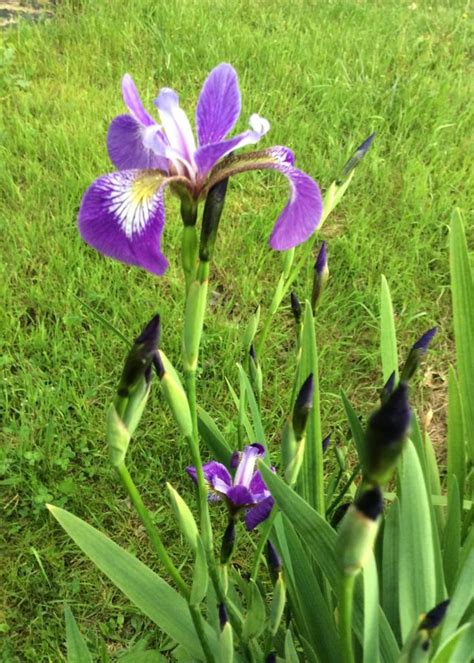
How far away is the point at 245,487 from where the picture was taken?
991mm

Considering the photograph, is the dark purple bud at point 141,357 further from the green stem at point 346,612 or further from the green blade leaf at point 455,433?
the green blade leaf at point 455,433

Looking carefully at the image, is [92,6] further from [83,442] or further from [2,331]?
[83,442]

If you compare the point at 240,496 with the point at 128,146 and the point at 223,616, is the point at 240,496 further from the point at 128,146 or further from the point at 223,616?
the point at 128,146

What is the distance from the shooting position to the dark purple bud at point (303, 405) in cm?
76

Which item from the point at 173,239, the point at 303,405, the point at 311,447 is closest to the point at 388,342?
the point at 311,447

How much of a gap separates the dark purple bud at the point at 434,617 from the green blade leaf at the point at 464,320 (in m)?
0.53

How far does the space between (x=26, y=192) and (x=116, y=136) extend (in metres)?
1.66

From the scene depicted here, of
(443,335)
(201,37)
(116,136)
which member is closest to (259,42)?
(201,37)

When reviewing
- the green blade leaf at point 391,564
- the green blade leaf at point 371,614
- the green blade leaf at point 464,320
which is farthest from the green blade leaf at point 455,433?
the green blade leaf at point 371,614

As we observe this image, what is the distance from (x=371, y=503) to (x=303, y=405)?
0.74 ft

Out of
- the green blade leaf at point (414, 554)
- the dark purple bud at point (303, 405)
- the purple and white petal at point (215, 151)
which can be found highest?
the purple and white petal at point (215, 151)

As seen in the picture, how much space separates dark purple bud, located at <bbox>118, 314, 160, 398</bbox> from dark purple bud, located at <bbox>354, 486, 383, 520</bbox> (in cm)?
25

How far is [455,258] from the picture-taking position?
1.12 meters

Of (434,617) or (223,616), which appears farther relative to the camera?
(223,616)
